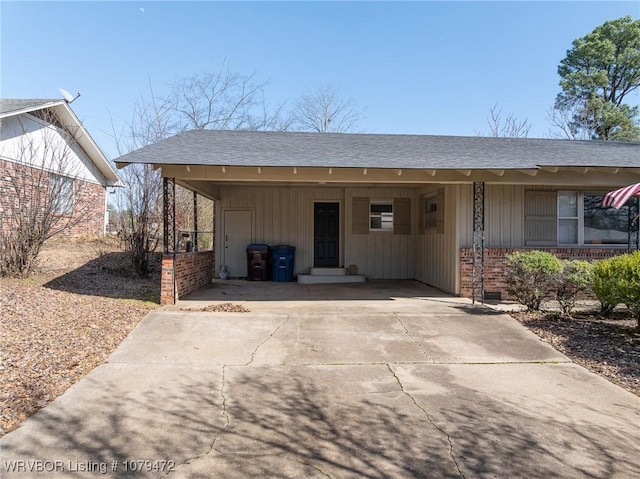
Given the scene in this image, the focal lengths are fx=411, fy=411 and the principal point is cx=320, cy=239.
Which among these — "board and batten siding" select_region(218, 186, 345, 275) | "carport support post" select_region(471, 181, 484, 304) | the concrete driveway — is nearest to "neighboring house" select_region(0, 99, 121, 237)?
"board and batten siding" select_region(218, 186, 345, 275)

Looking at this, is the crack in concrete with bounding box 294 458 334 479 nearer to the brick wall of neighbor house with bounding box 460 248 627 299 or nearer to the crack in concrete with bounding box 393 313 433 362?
the crack in concrete with bounding box 393 313 433 362

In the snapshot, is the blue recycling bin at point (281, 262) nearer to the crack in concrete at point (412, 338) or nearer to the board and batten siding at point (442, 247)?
the board and batten siding at point (442, 247)

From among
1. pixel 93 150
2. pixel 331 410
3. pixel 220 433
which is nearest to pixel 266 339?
pixel 331 410

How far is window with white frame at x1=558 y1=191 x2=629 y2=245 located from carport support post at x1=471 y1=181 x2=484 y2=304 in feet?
6.92

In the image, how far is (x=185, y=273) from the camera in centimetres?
860

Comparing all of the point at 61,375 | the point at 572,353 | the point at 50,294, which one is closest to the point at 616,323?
the point at 572,353

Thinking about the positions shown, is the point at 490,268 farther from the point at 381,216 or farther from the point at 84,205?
the point at 84,205

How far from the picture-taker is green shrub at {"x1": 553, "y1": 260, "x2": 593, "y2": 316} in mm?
6832

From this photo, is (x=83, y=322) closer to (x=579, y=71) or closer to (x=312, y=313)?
(x=312, y=313)

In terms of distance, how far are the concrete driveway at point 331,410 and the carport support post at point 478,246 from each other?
204 cm

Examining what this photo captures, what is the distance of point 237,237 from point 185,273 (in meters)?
3.36

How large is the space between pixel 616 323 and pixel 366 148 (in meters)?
5.74

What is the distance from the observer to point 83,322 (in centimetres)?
605

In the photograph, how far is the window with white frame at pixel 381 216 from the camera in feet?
39.1
